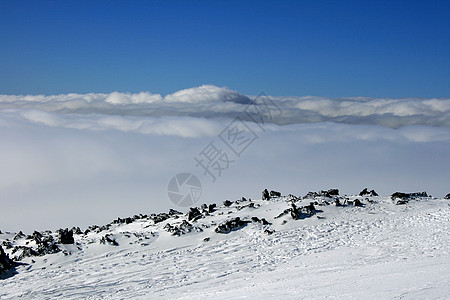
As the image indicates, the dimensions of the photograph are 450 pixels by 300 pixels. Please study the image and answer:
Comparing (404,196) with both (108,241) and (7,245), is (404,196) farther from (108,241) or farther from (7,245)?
(7,245)

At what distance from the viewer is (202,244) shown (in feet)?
102

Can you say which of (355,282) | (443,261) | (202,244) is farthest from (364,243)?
(202,244)

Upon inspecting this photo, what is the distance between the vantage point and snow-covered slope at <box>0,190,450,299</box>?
20172mm

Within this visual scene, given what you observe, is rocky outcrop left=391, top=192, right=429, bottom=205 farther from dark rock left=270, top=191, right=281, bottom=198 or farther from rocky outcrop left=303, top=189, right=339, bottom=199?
dark rock left=270, top=191, right=281, bottom=198

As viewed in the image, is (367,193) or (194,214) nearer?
(194,214)

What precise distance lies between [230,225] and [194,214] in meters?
6.82

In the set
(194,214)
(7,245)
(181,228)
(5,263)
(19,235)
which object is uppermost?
(19,235)

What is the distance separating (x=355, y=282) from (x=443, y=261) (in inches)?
248

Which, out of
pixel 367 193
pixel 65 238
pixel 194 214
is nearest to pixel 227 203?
pixel 194 214

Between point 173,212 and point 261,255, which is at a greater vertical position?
point 173,212

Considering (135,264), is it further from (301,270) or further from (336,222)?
(336,222)

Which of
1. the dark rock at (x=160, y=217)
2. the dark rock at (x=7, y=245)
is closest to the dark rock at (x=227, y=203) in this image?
the dark rock at (x=160, y=217)

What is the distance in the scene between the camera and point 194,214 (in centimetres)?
3884

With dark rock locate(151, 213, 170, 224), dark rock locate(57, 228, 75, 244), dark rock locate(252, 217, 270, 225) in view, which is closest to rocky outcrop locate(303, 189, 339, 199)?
dark rock locate(252, 217, 270, 225)
